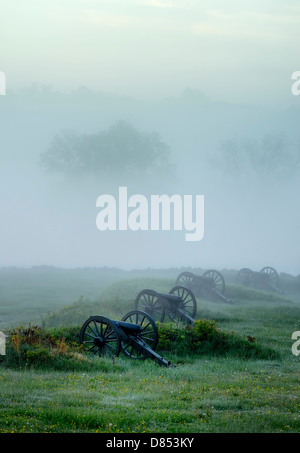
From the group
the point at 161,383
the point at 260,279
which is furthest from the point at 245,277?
the point at 161,383

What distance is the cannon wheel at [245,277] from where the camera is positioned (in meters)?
37.8

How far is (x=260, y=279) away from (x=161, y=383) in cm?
2712

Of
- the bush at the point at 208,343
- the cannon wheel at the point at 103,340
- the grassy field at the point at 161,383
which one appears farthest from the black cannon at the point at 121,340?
the bush at the point at 208,343

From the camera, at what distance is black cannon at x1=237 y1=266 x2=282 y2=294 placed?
37.5 metres

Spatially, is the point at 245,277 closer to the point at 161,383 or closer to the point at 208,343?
the point at 208,343

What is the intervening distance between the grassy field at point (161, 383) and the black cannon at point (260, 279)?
45.4 ft

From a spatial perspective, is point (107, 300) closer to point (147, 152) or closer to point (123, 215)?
point (123, 215)

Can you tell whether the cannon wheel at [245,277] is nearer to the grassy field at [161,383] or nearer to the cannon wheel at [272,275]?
the cannon wheel at [272,275]

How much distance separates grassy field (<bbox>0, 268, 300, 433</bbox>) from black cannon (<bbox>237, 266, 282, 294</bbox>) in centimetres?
1384

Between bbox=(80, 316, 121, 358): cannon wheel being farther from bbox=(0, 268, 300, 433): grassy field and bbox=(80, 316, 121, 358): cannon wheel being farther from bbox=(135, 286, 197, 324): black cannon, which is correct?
Answer: bbox=(135, 286, 197, 324): black cannon

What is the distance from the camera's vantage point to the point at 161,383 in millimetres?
11445

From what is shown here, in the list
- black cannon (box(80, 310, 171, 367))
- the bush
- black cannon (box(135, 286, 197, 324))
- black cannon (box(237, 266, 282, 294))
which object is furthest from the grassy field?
black cannon (box(237, 266, 282, 294))

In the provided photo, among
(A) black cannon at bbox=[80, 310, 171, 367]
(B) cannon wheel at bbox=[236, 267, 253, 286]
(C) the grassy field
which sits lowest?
(C) the grassy field

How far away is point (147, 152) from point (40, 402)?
56.6 meters
